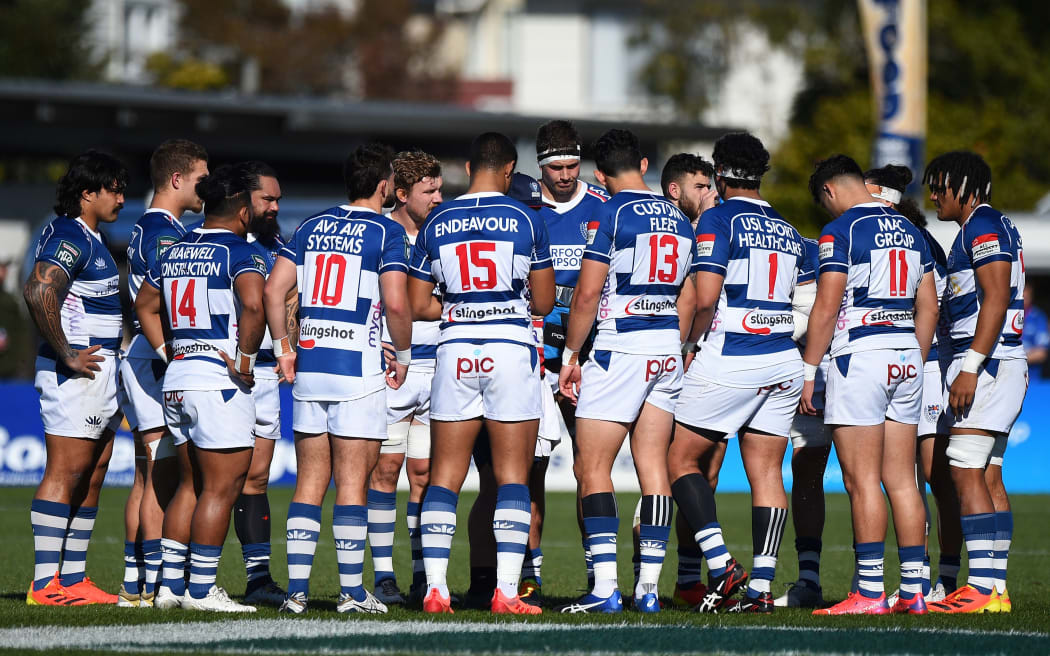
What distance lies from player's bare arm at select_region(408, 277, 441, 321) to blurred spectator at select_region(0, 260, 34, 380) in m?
14.3

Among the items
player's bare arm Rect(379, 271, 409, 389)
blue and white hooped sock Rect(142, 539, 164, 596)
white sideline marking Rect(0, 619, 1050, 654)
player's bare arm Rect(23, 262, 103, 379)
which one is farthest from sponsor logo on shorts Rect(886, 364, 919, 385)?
player's bare arm Rect(23, 262, 103, 379)

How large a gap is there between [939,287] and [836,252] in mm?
967

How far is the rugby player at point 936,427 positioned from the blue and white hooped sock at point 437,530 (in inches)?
109

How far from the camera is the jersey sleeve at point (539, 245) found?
782 centimetres

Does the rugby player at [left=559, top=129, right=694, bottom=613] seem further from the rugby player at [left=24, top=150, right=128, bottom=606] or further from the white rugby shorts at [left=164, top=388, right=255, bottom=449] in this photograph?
the rugby player at [left=24, top=150, right=128, bottom=606]

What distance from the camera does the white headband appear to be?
882 cm

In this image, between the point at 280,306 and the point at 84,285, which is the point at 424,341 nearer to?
the point at 280,306

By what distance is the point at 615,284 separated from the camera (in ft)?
26.6

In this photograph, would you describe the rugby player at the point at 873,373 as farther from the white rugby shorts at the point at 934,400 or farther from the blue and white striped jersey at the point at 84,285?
the blue and white striped jersey at the point at 84,285

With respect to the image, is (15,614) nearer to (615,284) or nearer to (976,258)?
(615,284)

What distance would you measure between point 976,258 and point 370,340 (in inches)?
133

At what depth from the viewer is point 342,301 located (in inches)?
308

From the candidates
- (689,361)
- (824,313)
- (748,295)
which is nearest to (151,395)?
(689,361)

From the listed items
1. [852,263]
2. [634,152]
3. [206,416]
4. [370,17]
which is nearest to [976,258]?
[852,263]
